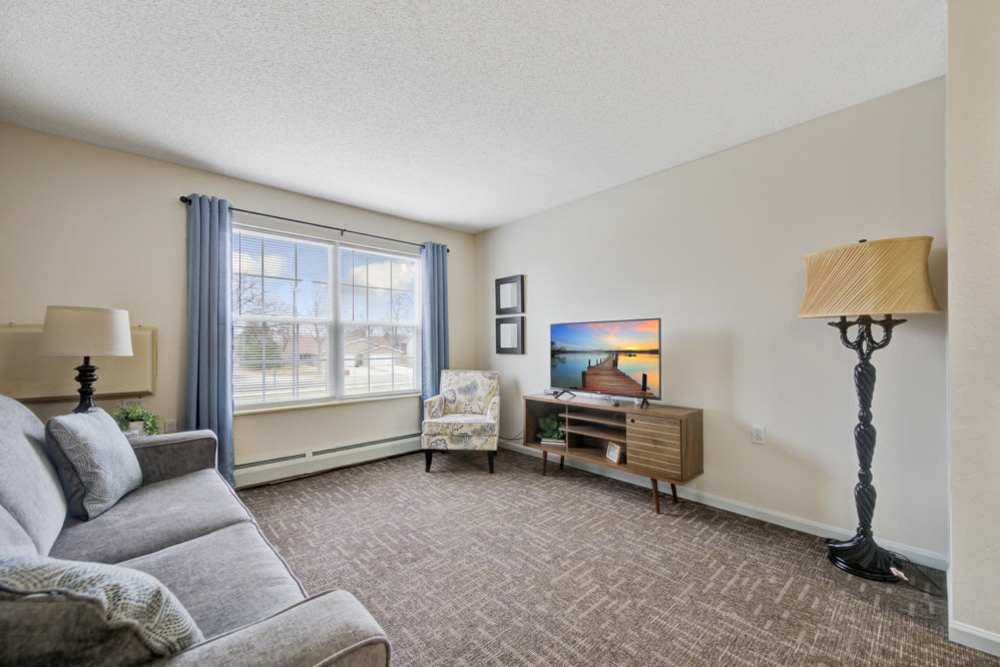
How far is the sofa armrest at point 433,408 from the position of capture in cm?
384

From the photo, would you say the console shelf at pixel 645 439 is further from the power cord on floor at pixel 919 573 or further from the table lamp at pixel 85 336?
the table lamp at pixel 85 336

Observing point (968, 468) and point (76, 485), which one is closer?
point (968, 468)

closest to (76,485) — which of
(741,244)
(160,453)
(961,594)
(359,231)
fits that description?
(160,453)

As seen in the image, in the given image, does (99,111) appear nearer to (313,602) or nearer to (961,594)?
(313,602)

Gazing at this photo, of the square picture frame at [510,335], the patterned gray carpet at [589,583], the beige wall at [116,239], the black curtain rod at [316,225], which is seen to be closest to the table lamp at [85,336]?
the beige wall at [116,239]

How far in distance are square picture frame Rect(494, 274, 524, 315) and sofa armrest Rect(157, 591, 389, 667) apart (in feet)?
12.0

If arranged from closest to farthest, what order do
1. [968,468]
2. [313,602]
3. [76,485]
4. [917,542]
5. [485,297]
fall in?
[313,602] → [968,468] → [76,485] → [917,542] → [485,297]

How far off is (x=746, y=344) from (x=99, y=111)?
4.21 metres

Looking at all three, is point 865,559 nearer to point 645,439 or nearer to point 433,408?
point 645,439

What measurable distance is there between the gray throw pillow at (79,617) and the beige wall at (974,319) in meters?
2.49

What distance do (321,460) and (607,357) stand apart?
2687 millimetres

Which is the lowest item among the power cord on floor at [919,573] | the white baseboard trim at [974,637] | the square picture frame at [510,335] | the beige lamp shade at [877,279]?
the power cord on floor at [919,573]

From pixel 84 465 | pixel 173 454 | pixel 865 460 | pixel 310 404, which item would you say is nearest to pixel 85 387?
pixel 173 454

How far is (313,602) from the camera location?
34.3 inches
